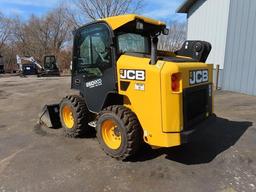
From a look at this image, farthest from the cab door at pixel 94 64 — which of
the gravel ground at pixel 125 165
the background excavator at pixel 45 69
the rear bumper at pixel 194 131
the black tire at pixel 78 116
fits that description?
the background excavator at pixel 45 69

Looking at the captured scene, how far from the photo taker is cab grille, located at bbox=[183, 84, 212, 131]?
12.6 feet

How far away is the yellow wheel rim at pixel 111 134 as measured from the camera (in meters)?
4.39

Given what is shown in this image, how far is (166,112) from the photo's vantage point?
12.0ft

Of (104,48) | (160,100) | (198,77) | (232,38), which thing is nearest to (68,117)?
(104,48)

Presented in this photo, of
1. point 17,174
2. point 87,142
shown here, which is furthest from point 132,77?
point 17,174

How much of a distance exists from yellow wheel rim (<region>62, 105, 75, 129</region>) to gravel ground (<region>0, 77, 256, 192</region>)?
298 mm

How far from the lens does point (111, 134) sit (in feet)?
14.9

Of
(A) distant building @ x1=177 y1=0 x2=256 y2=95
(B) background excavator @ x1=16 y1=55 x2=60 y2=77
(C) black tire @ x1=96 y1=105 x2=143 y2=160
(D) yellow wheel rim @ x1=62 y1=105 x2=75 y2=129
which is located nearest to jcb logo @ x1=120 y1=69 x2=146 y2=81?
(C) black tire @ x1=96 y1=105 x2=143 y2=160

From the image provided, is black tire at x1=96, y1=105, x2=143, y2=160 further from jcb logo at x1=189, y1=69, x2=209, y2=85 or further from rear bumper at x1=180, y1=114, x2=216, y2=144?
jcb logo at x1=189, y1=69, x2=209, y2=85

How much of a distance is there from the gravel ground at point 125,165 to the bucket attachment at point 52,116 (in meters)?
0.26

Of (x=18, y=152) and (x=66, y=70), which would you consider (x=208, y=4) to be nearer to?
(x=18, y=152)

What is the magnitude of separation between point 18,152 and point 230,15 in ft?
31.8

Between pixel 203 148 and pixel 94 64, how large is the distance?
97.2 inches

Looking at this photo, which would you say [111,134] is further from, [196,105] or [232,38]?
[232,38]
